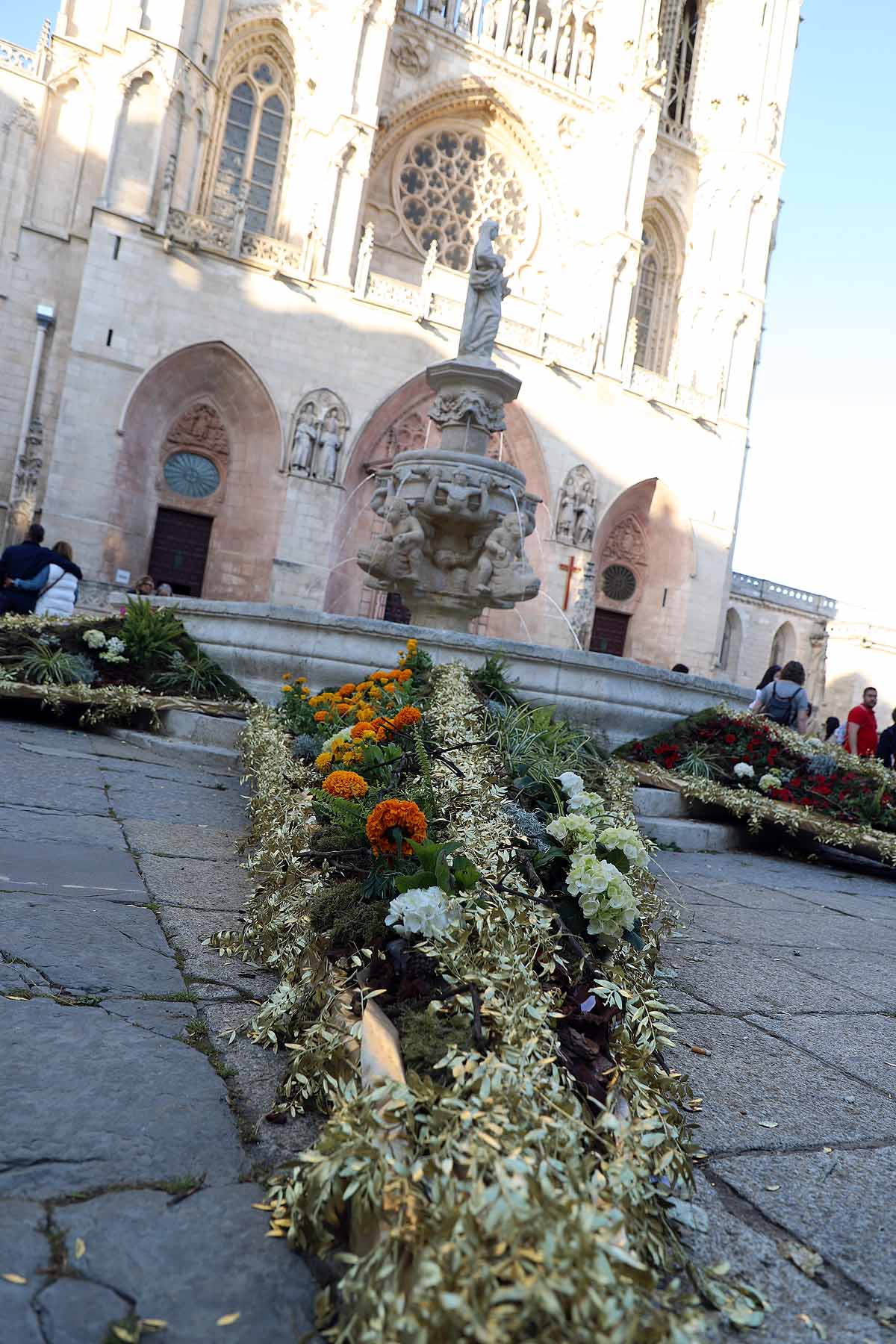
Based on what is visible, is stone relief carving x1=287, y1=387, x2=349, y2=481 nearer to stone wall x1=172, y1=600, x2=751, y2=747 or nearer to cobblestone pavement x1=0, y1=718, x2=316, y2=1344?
stone wall x1=172, y1=600, x2=751, y2=747

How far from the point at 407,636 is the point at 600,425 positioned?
51.3 feet

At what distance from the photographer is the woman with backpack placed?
8398 mm

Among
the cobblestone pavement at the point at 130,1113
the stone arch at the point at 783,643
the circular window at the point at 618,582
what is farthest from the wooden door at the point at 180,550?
the stone arch at the point at 783,643

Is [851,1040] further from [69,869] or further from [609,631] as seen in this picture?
[609,631]

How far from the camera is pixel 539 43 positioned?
2338 centimetres

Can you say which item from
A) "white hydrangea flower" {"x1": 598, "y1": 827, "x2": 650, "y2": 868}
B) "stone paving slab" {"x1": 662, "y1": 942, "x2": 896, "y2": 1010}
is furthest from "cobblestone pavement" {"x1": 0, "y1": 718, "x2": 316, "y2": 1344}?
"stone paving slab" {"x1": 662, "y1": 942, "x2": 896, "y2": 1010}

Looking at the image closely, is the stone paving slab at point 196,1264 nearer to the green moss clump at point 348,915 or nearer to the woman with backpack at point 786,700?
the green moss clump at point 348,915

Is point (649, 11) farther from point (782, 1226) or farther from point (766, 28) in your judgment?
point (782, 1226)

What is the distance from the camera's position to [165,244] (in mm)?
17281

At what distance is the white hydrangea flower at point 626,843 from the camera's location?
2.54m

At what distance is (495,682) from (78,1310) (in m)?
5.72

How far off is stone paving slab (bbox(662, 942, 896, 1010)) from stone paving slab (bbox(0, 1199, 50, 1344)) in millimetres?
1941

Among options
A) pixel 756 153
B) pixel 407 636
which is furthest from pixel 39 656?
pixel 756 153

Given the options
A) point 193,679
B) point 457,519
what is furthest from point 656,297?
point 193,679
